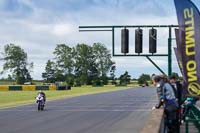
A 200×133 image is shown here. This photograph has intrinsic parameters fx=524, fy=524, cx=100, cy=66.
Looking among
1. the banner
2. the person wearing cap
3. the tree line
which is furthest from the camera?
the tree line

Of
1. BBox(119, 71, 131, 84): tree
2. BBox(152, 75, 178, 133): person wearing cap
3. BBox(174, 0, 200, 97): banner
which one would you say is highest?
BBox(119, 71, 131, 84): tree

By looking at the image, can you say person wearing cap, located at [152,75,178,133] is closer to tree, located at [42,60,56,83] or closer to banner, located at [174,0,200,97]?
banner, located at [174,0,200,97]

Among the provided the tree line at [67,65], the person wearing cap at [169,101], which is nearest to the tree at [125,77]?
the tree line at [67,65]

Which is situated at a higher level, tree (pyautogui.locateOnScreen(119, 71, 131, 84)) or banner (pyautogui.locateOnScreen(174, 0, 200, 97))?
tree (pyautogui.locateOnScreen(119, 71, 131, 84))

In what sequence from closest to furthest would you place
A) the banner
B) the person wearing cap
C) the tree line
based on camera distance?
1. the banner
2. the person wearing cap
3. the tree line

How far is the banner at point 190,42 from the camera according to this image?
11684 millimetres

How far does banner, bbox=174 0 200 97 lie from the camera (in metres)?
11.7

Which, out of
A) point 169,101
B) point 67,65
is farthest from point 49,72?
point 169,101

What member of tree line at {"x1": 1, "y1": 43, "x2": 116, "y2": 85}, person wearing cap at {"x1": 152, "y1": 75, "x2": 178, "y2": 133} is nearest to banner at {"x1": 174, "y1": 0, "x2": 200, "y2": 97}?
person wearing cap at {"x1": 152, "y1": 75, "x2": 178, "y2": 133}

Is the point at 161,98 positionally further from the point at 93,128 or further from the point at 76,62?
the point at 76,62

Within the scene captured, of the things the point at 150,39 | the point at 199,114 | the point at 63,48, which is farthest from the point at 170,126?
the point at 63,48

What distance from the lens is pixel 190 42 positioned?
38.8 feet

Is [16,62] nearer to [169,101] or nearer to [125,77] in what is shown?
[125,77]

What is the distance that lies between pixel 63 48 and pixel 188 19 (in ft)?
484
